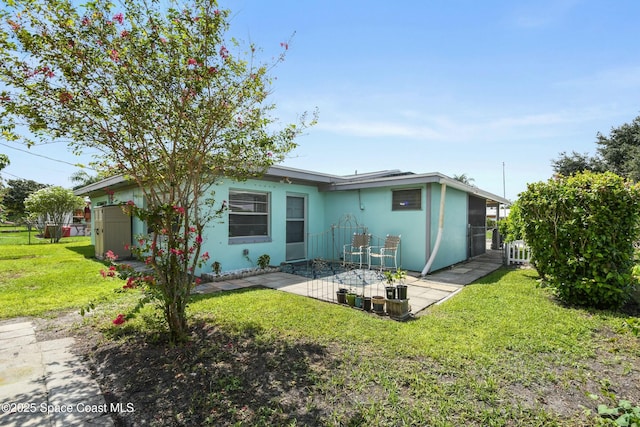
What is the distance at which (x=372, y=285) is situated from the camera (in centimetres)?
684

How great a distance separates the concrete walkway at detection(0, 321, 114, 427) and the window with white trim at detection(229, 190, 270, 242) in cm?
474

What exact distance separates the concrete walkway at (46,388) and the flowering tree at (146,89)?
1026 mm

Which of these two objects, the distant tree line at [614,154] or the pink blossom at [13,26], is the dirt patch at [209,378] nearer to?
the pink blossom at [13,26]

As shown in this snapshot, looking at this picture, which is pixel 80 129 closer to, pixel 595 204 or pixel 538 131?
pixel 595 204

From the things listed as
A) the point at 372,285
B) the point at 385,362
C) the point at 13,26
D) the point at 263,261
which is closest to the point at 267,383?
the point at 385,362

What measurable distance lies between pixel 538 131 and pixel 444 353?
12.1m

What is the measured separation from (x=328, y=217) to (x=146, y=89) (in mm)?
7798

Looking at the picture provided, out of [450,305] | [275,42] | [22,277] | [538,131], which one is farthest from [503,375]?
[538,131]

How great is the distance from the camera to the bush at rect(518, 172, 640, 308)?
16.2ft

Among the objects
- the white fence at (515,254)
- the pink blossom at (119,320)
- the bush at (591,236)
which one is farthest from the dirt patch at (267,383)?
the white fence at (515,254)

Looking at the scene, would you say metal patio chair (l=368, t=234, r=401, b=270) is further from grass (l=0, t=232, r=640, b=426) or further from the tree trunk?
the tree trunk

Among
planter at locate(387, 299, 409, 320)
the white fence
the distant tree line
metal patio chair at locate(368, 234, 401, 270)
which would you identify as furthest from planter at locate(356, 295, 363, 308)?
the distant tree line

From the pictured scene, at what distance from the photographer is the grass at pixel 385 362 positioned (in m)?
2.38

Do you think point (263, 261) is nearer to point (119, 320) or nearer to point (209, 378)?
point (119, 320)
